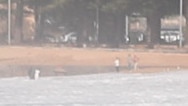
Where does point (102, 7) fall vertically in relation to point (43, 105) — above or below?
above

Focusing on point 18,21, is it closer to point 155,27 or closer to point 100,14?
point 100,14

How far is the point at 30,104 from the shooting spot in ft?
64.0

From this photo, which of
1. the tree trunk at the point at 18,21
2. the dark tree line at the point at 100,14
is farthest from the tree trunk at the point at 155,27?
the tree trunk at the point at 18,21

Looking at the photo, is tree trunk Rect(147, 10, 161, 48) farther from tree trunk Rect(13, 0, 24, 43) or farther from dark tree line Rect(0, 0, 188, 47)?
tree trunk Rect(13, 0, 24, 43)

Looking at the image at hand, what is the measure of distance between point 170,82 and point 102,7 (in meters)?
40.4

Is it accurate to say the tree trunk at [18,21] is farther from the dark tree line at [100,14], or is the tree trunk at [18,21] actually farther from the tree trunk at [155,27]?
the tree trunk at [155,27]

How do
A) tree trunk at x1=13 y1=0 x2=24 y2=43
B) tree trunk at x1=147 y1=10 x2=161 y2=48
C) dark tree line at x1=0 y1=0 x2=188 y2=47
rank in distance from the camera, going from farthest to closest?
tree trunk at x1=13 y1=0 x2=24 y2=43 → tree trunk at x1=147 y1=10 x2=161 y2=48 → dark tree line at x1=0 y1=0 x2=188 y2=47

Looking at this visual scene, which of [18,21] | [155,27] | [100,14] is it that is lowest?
[155,27]

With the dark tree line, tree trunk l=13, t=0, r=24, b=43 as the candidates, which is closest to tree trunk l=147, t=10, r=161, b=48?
the dark tree line

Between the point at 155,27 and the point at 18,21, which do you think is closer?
the point at 155,27

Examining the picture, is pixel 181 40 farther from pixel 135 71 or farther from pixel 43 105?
pixel 43 105

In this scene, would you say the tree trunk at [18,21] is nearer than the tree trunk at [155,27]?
No

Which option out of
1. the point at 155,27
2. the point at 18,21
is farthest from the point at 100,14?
the point at 155,27

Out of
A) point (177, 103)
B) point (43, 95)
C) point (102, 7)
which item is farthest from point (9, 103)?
point (102, 7)
